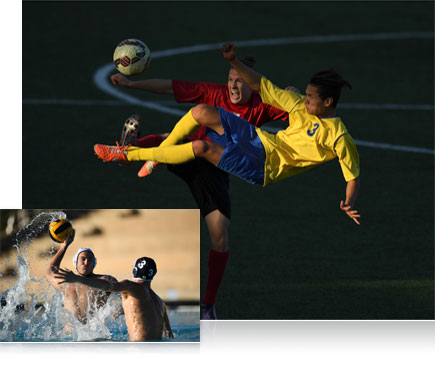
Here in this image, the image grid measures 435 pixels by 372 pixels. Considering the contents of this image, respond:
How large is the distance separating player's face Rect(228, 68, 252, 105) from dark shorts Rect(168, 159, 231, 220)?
61 cm

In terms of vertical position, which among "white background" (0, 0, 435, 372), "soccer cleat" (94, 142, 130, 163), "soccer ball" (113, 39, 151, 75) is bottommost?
"white background" (0, 0, 435, 372)

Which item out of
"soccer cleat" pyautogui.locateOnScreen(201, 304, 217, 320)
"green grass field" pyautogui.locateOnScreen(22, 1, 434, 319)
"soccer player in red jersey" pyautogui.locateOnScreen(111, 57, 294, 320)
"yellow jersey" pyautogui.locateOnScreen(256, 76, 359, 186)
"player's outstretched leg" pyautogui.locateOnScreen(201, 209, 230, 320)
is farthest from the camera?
"green grass field" pyautogui.locateOnScreen(22, 1, 434, 319)

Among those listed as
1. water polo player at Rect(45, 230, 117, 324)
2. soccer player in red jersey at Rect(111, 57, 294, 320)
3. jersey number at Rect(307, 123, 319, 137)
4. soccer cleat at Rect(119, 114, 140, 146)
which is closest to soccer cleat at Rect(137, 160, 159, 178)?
soccer player in red jersey at Rect(111, 57, 294, 320)

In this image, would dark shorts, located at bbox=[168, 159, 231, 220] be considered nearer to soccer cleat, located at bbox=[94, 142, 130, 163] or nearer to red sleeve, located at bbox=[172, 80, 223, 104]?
red sleeve, located at bbox=[172, 80, 223, 104]

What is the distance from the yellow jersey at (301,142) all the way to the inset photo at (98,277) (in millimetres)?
941

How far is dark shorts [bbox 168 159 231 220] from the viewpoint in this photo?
9109mm

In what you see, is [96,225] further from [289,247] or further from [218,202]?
[289,247]

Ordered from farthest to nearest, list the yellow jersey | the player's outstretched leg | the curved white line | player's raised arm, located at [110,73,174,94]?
the curved white line
the player's outstretched leg
player's raised arm, located at [110,73,174,94]
the yellow jersey

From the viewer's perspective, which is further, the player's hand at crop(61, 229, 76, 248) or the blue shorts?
the player's hand at crop(61, 229, 76, 248)

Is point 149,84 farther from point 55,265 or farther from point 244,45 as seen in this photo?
point 244,45

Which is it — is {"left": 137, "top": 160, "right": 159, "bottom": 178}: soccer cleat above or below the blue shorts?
below

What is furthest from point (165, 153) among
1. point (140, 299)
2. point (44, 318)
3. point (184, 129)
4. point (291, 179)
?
point (291, 179)

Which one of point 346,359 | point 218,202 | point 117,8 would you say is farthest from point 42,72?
point 346,359

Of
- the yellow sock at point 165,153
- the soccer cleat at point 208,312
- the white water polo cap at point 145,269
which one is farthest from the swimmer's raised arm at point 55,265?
the soccer cleat at point 208,312
